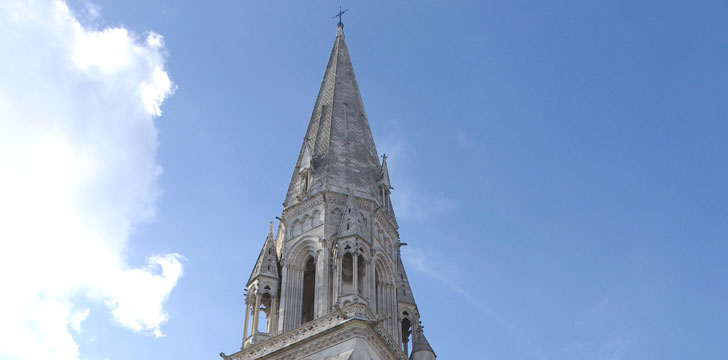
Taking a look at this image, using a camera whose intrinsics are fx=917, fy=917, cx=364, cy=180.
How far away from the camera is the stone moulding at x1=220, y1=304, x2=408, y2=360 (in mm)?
25906

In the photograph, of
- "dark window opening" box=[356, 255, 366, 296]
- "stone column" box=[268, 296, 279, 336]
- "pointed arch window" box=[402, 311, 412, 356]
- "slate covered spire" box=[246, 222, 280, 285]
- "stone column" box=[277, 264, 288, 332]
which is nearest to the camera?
"stone column" box=[277, 264, 288, 332]

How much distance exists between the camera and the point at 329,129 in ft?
115

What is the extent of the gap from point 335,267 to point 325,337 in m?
3.54

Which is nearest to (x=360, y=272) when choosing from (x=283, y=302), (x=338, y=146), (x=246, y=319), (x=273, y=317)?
(x=283, y=302)

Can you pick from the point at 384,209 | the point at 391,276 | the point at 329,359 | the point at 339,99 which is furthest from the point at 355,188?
the point at 329,359

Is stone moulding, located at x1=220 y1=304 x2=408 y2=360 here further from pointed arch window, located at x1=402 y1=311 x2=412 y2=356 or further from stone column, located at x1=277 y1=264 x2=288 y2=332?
pointed arch window, located at x1=402 y1=311 x2=412 y2=356

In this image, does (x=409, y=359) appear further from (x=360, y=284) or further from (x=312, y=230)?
(x=312, y=230)

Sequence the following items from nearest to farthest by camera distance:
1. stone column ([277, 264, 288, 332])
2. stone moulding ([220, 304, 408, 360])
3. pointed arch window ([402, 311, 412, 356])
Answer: stone moulding ([220, 304, 408, 360]) → stone column ([277, 264, 288, 332]) → pointed arch window ([402, 311, 412, 356])

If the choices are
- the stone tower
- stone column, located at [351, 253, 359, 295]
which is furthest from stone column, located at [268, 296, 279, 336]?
stone column, located at [351, 253, 359, 295]

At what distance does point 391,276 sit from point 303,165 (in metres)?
5.60

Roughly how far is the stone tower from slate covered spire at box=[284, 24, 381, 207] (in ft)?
0.16

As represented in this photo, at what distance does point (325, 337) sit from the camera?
26.0 metres

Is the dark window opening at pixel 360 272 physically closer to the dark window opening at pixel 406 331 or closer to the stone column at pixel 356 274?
the stone column at pixel 356 274

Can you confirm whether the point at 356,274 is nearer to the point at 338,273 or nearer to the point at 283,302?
the point at 338,273
